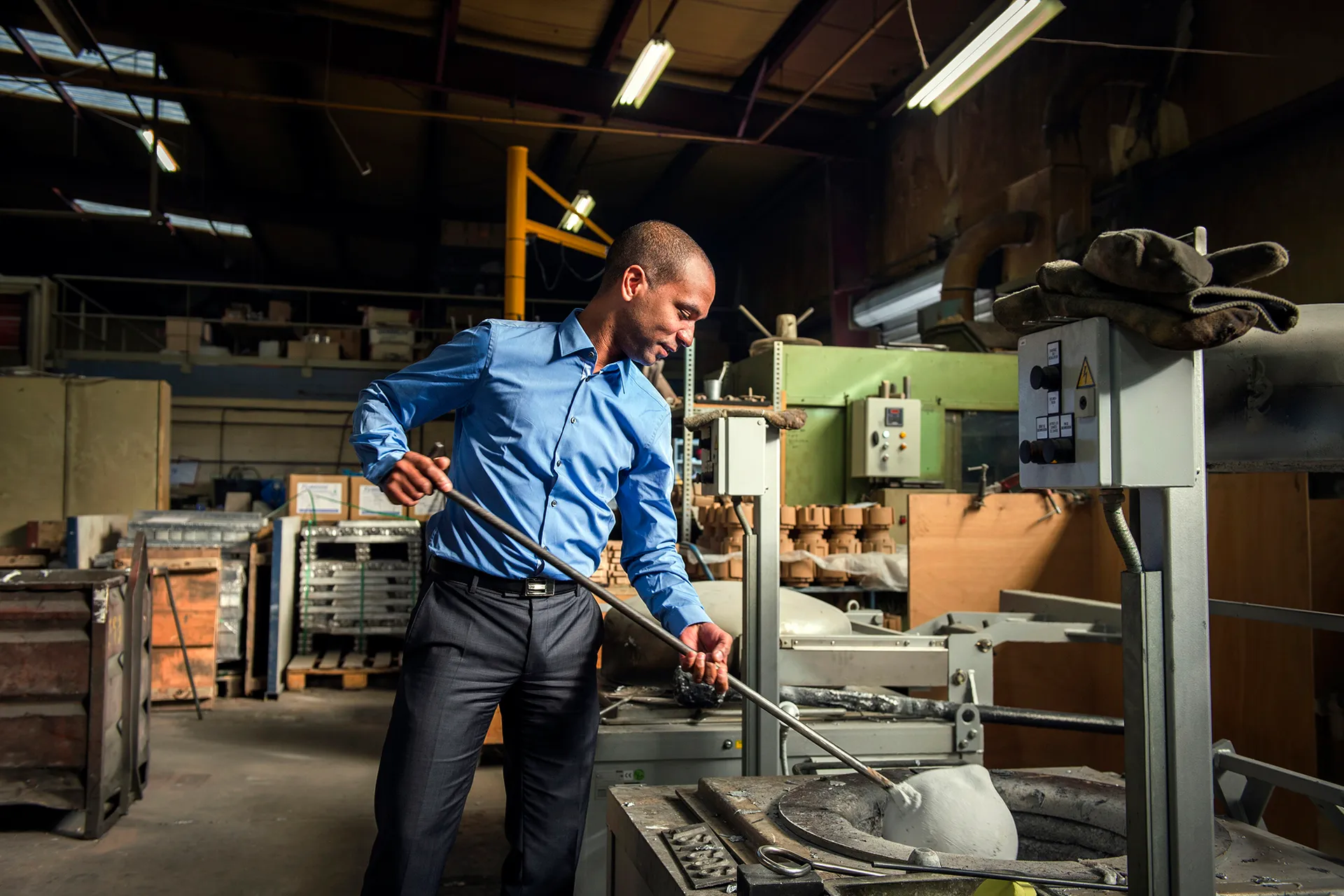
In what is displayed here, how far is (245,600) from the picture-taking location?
5277 millimetres

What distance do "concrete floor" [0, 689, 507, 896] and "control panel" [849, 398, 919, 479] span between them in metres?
2.71

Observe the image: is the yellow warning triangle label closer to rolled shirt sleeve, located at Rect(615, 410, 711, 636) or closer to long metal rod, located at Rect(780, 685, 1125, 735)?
rolled shirt sleeve, located at Rect(615, 410, 711, 636)

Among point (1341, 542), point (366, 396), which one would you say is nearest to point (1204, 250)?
Answer: point (366, 396)

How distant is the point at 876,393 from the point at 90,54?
7.18 m

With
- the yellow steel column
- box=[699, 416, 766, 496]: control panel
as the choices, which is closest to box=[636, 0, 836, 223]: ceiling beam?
the yellow steel column

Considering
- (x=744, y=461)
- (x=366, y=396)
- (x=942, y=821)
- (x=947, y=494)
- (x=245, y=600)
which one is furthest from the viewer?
(x=245, y=600)

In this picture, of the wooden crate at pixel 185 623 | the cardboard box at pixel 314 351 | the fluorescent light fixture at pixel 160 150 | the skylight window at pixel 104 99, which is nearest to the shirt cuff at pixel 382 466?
Answer: the wooden crate at pixel 185 623

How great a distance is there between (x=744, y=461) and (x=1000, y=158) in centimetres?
523

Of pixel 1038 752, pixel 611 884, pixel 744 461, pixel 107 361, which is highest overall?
pixel 107 361

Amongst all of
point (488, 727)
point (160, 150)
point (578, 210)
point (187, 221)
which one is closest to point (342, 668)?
point (488, 727)

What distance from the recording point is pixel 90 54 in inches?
293

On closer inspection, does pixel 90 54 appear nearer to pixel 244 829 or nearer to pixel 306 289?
pixel 306 289

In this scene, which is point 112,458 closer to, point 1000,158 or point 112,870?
point 112,870

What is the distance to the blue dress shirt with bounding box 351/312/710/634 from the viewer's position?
1629mm
